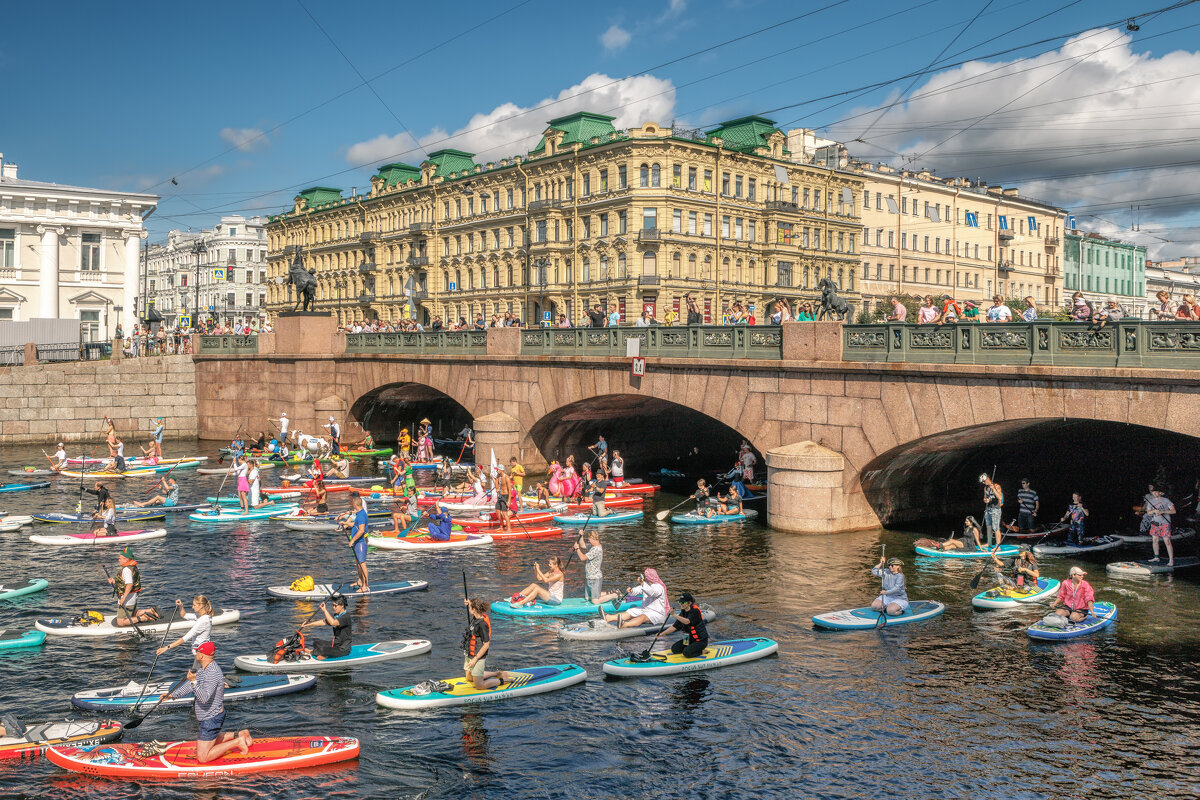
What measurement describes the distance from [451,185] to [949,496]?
2748 inches

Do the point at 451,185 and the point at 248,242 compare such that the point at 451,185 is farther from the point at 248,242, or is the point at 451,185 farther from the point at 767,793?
the point at 767,793

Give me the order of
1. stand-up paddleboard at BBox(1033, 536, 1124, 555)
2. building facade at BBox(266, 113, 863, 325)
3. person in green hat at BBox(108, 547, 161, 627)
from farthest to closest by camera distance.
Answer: building facade at BBox(266, 113, 863, 325) < stand-up paddleboard at BBox(1033, 536, 1124, 555) < person in green hat at BBox(108, 547, 161, 627)

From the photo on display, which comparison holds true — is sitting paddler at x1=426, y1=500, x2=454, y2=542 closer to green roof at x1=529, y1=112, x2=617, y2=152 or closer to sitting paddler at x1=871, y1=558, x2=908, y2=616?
sitting paddler at x1=871, y1=558, x2=908, y2=616

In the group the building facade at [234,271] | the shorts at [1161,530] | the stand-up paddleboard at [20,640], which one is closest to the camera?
the stand-up paddleboard at [20,640]

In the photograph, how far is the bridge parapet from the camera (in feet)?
66.4

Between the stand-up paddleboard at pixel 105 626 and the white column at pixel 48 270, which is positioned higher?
the white column at pixel 48 270

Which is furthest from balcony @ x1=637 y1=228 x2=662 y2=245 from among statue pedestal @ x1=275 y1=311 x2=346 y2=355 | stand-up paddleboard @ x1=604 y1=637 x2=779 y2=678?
stand-up paddleboard @ x1=604 y1=637 x2=779 y2=678

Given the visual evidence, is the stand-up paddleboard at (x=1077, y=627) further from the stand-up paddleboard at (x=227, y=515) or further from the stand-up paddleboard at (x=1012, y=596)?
the stand-up paddleboard at (x=227, y=515)

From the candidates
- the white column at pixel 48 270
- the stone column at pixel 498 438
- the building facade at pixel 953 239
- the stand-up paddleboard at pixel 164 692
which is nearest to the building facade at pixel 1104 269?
the building facade at pixel 953 239

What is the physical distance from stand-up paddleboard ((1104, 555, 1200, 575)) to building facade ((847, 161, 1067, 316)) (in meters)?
67.2

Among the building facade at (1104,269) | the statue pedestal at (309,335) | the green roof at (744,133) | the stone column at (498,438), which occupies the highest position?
the green roof at (744,133)

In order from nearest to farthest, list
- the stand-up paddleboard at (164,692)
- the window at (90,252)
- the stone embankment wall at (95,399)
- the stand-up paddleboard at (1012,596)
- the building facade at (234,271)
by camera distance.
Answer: the stand-up paddleboard at (164,692)
the stand-up paddleboard at (1012,596)
the stone embankment wall at (95,399)
the window at (90,252)
the building facade at (234,271)

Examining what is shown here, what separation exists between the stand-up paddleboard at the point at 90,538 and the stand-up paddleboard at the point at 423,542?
6.80 meters

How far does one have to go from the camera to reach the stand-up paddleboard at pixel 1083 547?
85.0ft
